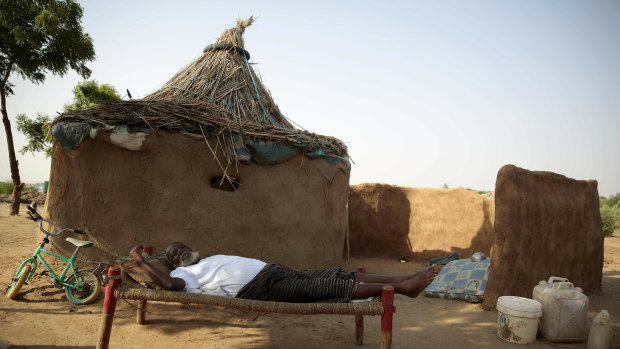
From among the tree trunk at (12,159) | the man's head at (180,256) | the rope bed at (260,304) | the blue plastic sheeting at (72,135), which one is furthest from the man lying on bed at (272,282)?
the tree trunk at (12,159)

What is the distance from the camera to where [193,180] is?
4867mm

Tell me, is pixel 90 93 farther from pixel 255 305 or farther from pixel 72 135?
pixel 255 305

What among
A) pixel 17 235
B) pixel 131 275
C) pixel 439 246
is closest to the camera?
pixel 131 275

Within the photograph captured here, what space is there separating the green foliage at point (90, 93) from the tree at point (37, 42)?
516 centimetres

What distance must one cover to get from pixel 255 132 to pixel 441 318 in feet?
10.7

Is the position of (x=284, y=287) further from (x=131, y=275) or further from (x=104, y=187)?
(x=104, y=187)

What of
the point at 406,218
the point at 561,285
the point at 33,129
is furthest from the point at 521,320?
the point at 33,129

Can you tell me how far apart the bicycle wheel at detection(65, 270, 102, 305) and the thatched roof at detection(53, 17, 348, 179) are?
1714mm

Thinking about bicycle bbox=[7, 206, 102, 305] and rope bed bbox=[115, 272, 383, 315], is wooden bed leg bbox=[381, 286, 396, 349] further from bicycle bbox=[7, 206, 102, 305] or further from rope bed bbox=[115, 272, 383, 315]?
bicycle bbox=[7, 206, 102, 305]

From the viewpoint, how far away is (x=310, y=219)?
217 inches

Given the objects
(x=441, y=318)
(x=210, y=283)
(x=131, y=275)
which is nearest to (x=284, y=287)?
(x=210, y=283)

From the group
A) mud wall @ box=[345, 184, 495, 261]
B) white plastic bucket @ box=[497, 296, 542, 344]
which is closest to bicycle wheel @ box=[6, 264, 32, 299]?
white plastic bucket @ box=[497, 296, 542, 344]

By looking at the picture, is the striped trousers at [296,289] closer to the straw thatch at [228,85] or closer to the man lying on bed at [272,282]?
the man lying on bed at [272,282]

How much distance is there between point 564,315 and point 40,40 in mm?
11165
